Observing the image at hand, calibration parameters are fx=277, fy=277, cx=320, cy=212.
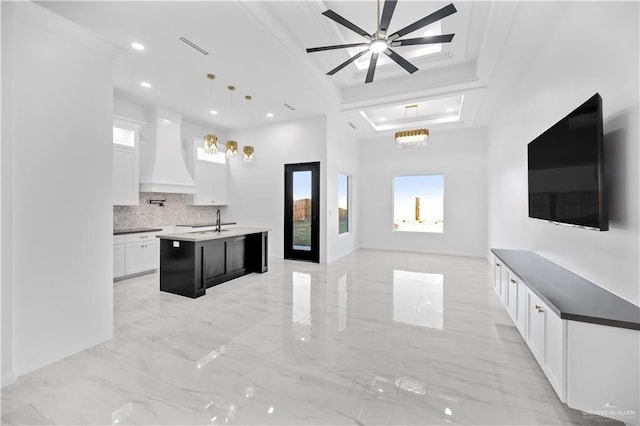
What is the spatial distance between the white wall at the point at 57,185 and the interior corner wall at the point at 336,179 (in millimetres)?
4226

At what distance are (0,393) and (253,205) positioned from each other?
5329 millimetres

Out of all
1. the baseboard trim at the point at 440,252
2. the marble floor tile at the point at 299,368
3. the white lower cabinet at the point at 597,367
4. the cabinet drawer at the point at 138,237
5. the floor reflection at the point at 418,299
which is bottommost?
the marble floor tile at the point at 299,368

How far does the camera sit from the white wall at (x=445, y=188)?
23.0ft

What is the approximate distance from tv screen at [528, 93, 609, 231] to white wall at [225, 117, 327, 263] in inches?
160

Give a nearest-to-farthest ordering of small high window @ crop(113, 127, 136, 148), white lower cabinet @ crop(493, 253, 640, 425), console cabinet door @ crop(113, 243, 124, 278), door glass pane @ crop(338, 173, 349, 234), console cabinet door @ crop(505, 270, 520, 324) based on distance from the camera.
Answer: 1. white lower cabinet @ crop(493, 253, 640, 425)
2. console cabinet door @ crop(505, 270, 520, 324)
3. console cabinet door @ crop(113, 243, 124, 278)
4. small high window @ crop(113, 127, 136, 148)
5. door glass pane @ crop(338, 173, 349, 234)

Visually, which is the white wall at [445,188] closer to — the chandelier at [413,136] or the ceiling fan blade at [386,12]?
the chandelier at [413,136]

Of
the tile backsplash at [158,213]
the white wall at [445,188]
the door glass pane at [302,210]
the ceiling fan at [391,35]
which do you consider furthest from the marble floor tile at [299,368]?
the white wall at [445,188]

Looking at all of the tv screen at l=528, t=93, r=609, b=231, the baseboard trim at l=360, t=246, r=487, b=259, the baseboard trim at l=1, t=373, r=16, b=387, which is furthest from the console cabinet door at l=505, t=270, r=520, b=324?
the baseboard trim at l=360, t=246, r=487, b=259

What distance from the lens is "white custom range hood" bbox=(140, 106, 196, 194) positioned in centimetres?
543

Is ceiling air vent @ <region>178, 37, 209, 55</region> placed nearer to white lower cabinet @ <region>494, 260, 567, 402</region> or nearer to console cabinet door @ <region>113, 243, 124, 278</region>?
console cabinet door @ <region>113, 243, 124, 278</region>

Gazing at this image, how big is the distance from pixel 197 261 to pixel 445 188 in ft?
20.6

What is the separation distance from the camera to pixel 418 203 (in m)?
7.86

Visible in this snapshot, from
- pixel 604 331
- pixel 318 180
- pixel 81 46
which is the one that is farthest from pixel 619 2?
pixel 318 180

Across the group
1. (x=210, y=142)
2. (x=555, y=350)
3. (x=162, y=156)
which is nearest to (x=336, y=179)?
(x=210, y=142)
